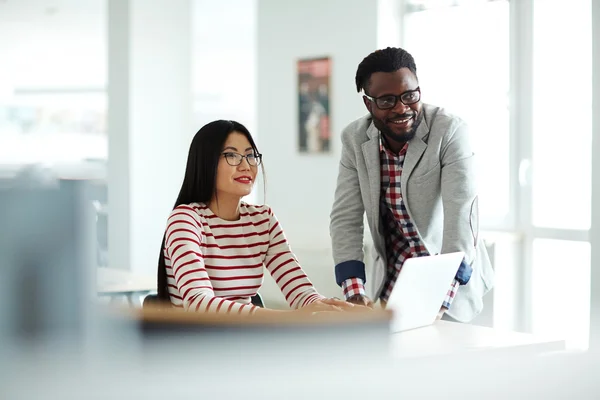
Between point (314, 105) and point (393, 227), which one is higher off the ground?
point (314, 105)

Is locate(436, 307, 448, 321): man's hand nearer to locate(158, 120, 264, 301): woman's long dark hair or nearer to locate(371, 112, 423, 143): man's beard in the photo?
locate(371, 112, 423, 143): man's beard

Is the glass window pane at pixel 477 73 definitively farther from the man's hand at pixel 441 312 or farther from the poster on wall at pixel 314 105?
the man's hand at pixel 441 312

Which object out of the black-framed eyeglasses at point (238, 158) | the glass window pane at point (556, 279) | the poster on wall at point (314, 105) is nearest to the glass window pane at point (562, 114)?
the glass window pane at point (556, 279)

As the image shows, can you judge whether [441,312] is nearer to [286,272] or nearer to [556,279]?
[286,272]

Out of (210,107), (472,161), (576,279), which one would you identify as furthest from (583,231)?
(210,107)

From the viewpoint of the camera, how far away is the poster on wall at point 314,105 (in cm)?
435

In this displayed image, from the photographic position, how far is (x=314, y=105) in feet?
14.5

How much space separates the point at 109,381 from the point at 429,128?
1.52m

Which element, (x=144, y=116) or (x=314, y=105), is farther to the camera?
(x=144, y=116)

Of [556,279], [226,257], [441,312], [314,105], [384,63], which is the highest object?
[314,105]

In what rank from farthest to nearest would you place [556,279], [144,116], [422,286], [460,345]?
[144,116] < [556,279] < [422,286] < [460,345]

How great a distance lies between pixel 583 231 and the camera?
11.5 feet

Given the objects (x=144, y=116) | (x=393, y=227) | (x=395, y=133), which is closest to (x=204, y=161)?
(x=395, y=133)

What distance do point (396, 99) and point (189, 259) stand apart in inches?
19.3
